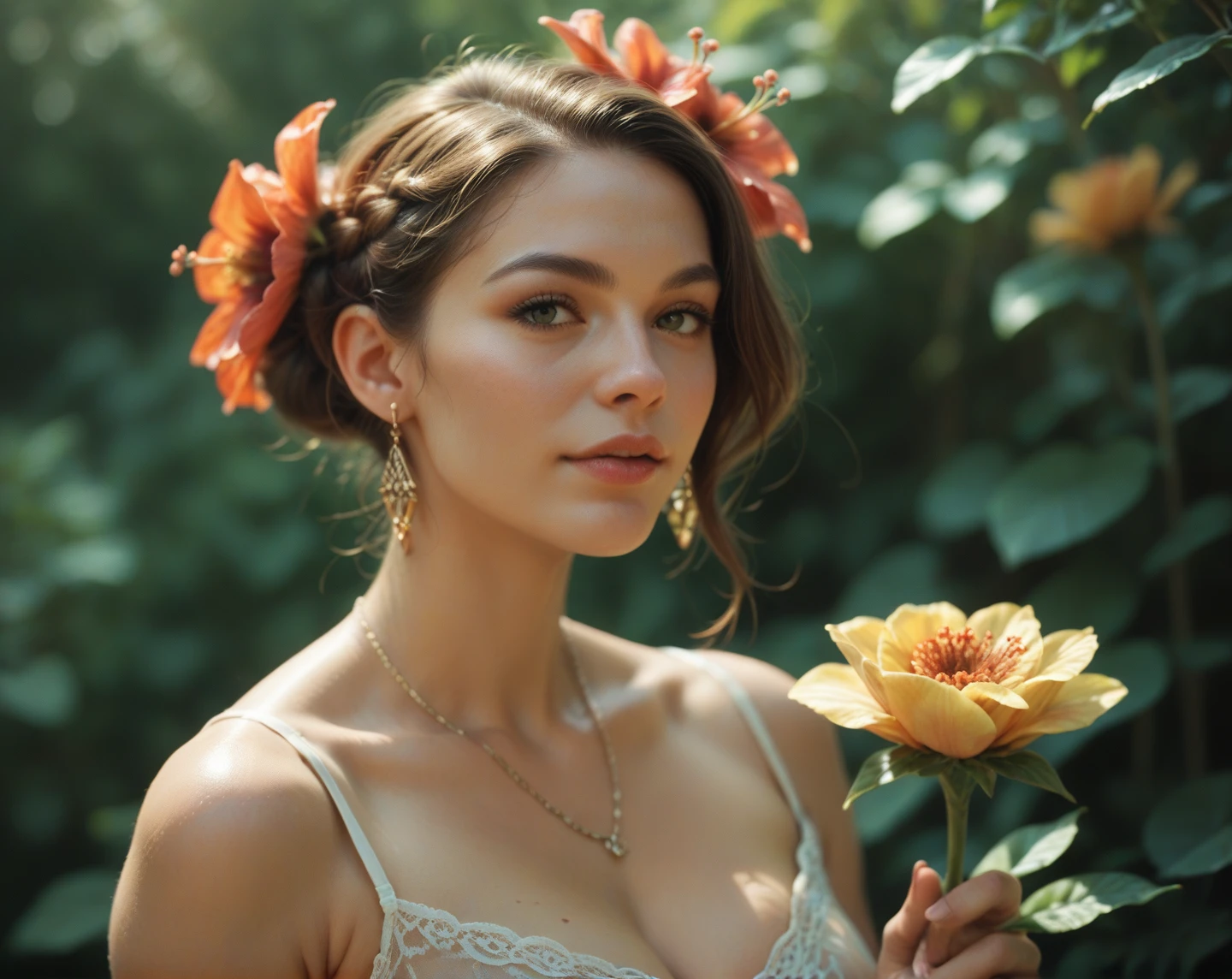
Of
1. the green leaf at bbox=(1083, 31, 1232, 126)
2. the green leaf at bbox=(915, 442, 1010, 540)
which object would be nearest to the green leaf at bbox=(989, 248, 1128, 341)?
the green leaf at bbox=(915, 442, 1010, 540)

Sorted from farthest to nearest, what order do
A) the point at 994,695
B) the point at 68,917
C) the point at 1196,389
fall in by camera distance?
the point at 68,917, the point at 1196,389, the point at 994,695

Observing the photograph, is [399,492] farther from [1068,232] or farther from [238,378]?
[1068,232]

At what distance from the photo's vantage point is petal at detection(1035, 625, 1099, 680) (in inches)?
39.9

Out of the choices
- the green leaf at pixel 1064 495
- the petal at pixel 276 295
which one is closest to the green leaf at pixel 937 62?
the green leaf at pixel 1064 495

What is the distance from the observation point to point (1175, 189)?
5.67 feet

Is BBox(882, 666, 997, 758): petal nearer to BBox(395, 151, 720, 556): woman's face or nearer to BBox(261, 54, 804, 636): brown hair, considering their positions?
BBox(395, 151, 720, 556): woman's face

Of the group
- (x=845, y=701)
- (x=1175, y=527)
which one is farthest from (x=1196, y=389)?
(x=845, y=701)

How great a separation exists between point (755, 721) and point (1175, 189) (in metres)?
0.95

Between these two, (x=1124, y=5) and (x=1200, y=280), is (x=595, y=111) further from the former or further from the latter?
(x=1200, y=280)

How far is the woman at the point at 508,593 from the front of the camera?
123 centimetres

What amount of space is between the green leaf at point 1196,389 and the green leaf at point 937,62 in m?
0.60

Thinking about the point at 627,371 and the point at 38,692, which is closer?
the point at 627,371

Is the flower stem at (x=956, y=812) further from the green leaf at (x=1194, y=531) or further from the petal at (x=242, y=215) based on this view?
the petal at (x=242, y=215)

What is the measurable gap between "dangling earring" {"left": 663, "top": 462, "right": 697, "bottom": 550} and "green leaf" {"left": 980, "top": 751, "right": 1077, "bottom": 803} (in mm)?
693
